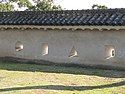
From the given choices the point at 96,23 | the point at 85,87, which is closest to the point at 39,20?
the point at 96,23

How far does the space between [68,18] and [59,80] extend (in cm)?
517

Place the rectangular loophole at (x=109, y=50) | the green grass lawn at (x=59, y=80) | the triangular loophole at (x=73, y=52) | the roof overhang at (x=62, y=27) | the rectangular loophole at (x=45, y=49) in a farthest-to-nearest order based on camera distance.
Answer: the rectangular loophole at (x=45, y=49) → the triangular loophole at (x=73, y=52) → the rectangular loophole at (x=109, y=50) → the roof overhang at (x=62, y=27) → the green grass lawn at (x=59, y=80)

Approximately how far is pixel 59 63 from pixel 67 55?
0.56 m

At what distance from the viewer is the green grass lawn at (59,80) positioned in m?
11.4

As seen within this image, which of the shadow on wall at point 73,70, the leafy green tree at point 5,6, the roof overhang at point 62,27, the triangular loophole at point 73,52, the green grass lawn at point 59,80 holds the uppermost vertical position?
the leafy green tree at point 5,6

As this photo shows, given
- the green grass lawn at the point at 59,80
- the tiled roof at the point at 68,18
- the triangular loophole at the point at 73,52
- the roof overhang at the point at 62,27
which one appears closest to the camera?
the green grass lawn at the point at 59,80

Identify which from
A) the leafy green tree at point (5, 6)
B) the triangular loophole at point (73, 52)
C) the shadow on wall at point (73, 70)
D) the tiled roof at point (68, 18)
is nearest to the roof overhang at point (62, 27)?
the tiled roof at point (68, 18)

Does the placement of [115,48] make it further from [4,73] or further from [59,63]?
[4,73]

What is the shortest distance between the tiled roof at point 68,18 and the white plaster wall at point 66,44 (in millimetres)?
539

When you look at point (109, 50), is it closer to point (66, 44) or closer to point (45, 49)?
point (66, 44)

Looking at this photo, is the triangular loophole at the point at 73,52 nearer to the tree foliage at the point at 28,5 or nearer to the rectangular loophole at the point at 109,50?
the rectangular loophole at the point at 109,50

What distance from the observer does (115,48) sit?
1662 centimetres

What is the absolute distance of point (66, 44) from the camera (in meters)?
17.9

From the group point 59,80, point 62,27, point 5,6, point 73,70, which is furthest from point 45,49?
point 5,6
